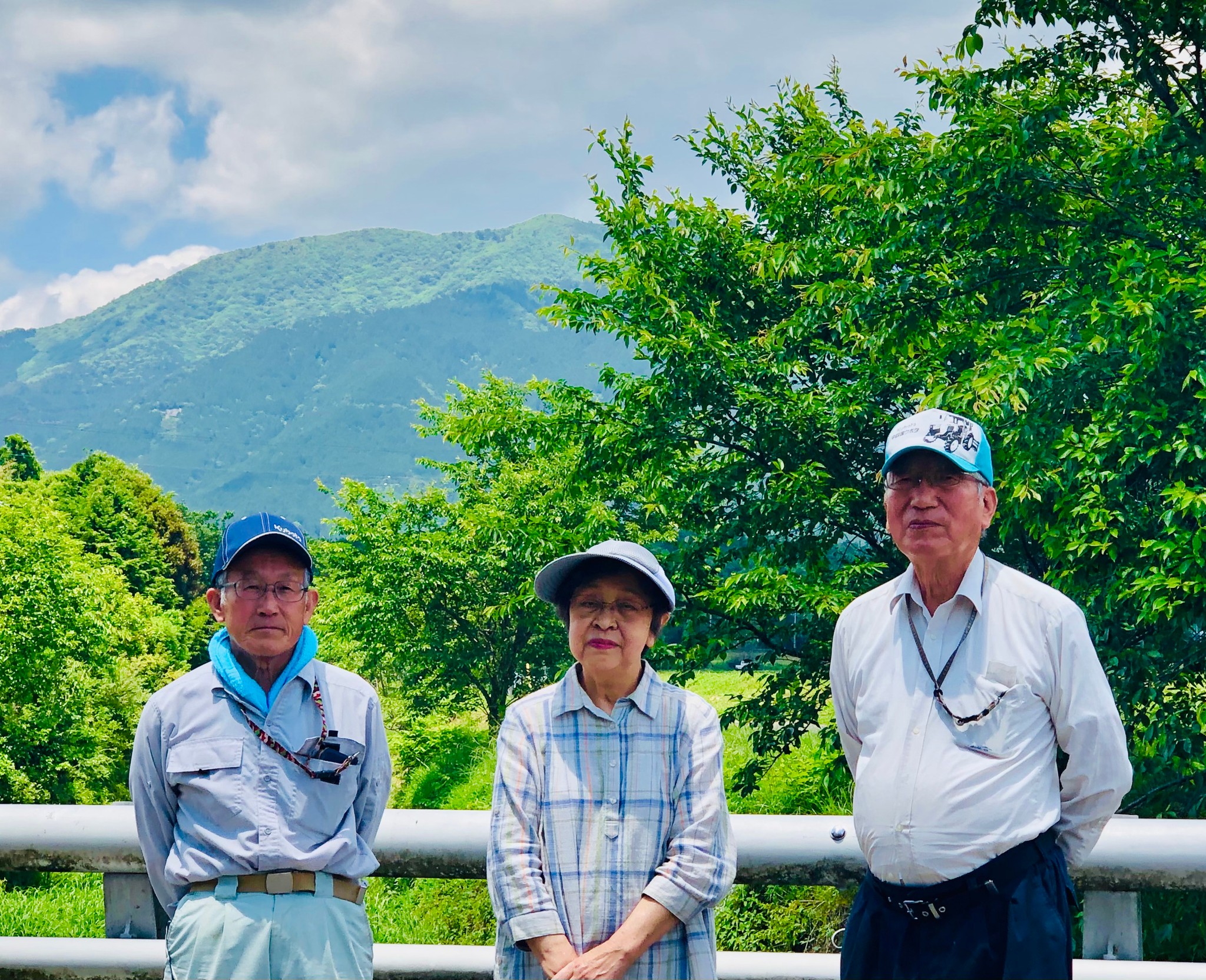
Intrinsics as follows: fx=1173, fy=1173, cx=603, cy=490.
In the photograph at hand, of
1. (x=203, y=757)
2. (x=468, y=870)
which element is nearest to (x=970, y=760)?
(x=468, y=870)

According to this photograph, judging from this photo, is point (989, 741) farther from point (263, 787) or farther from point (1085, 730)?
point (263, 787)

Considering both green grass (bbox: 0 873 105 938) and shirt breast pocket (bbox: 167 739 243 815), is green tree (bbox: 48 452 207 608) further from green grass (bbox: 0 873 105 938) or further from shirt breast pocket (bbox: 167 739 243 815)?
shirt breast pocket (bbox: 167 739 243 815)

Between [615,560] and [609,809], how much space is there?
0.59m

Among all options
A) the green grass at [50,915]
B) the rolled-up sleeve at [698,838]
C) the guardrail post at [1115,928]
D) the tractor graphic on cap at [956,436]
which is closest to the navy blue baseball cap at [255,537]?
the rolled-up sleeve at [698,838]

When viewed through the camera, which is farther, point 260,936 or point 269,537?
point 269,537

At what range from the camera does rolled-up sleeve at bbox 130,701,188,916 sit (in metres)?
Answer: 2.91

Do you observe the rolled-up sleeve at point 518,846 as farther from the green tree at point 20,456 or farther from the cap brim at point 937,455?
the green tree at point 20,456

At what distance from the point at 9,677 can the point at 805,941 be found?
27398 mm

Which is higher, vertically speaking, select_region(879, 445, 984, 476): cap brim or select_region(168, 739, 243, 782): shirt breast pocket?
select_region(879, 445, 984, 476): cap brim

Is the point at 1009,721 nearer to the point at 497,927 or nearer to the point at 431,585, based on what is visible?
the point at 497,927

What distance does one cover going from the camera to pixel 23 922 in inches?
174

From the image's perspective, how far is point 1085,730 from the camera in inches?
101

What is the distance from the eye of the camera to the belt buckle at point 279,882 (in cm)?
282

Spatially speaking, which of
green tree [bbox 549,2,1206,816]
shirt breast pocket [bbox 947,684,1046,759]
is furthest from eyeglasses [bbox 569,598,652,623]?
green tree [bbox 549,2,1206,816]
